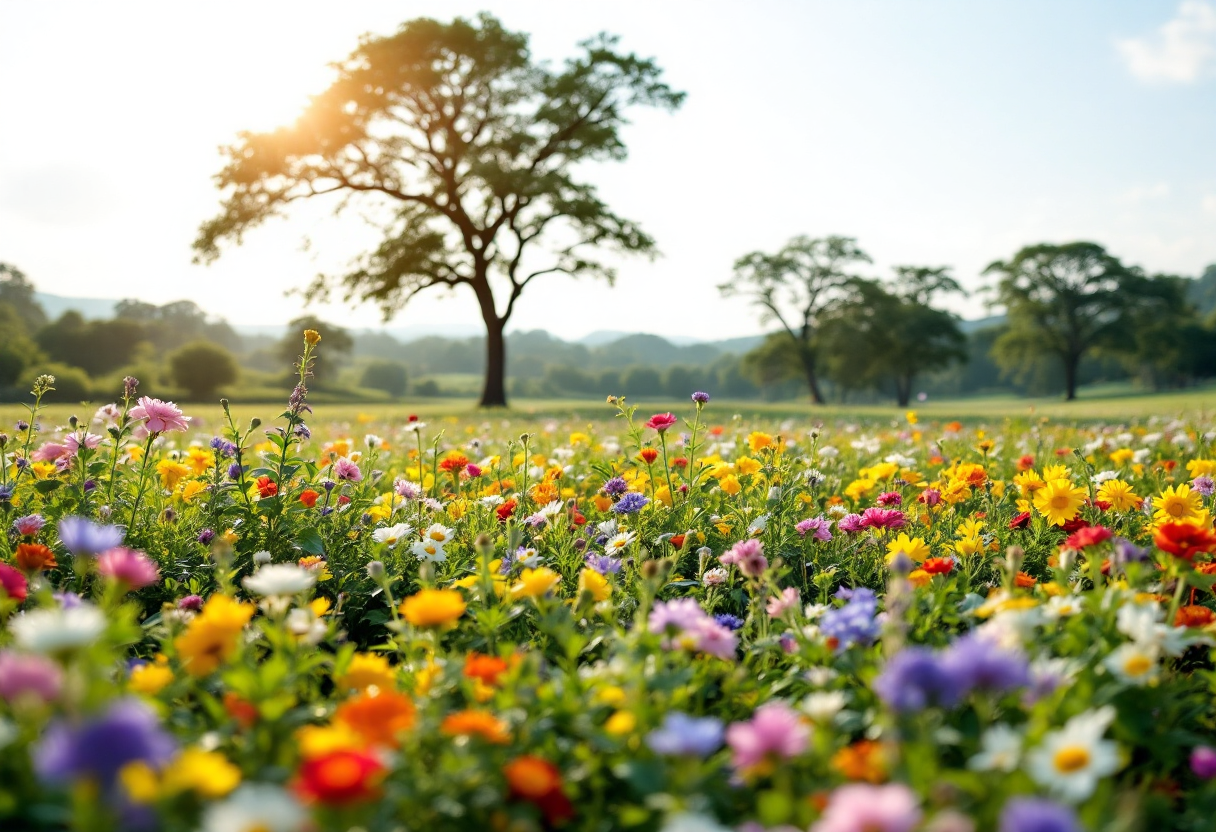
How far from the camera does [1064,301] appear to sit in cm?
4231

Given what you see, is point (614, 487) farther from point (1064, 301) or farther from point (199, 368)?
point (199, 368)

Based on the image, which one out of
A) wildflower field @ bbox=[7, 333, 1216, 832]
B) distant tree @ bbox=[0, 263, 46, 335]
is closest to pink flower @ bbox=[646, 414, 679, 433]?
wildflower field @ bbox=[7, 333, 1216, 832]

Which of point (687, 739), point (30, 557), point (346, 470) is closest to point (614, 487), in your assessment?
point (346, 470)

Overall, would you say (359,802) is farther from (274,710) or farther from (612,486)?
(612,486)

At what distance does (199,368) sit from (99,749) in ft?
180

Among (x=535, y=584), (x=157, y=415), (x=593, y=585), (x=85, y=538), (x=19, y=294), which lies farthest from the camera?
(x=19, y=294)

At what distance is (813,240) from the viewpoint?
4216cm

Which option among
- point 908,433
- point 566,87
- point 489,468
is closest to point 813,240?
point 566,87

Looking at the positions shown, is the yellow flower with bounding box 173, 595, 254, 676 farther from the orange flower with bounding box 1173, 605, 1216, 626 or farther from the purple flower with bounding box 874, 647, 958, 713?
the orange flower with bounding box 1173, 605, 1216, 626

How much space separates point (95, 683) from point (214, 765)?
0.60 feet

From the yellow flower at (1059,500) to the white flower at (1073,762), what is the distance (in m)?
1.77

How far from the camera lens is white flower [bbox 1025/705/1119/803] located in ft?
2.97

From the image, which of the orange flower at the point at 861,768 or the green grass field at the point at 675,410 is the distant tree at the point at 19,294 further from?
the orange flower at the point at 861,768

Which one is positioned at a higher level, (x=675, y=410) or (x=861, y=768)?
(x=675, y=410)
